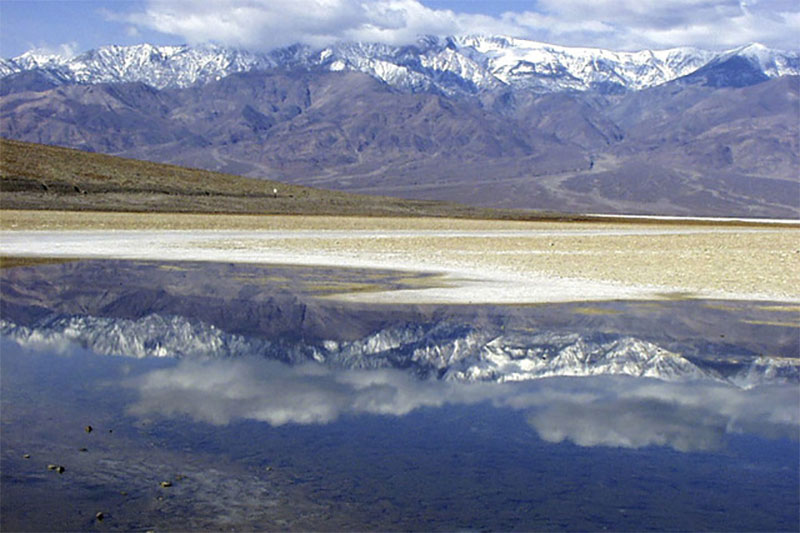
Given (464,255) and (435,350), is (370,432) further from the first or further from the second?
(464,255)

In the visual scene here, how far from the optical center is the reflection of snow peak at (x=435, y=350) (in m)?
12.5

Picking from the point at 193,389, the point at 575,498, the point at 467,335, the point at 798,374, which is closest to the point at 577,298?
the point at 467,335

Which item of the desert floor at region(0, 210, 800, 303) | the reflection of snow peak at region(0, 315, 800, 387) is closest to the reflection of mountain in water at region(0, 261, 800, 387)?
the reflection of snow peak at region(0, 315, 800, 387)

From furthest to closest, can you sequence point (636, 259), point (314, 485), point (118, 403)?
point (636, 259) → point (118, 403) → point (314, 485)

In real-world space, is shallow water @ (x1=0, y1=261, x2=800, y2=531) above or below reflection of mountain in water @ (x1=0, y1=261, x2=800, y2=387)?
above

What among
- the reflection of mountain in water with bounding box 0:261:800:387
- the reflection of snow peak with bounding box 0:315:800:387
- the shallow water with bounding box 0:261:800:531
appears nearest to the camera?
the shallow water with bounding box 0:261:800:531

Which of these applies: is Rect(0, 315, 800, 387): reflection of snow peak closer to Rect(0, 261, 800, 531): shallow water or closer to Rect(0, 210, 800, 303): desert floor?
Rect(0, 261, 800, 531): shallow water

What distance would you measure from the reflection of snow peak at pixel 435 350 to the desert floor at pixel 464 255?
458 cm

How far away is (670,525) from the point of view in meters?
7.15

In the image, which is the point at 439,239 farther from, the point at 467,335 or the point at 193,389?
the point at 193,389

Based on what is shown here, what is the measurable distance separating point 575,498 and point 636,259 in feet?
81.4

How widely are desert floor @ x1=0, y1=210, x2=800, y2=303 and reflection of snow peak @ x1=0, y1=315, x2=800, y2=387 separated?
4584 millimetres

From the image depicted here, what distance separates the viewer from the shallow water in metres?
7.30

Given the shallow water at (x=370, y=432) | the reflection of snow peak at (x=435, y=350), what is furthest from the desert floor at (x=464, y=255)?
the shallow water at (x=370, y=432)
